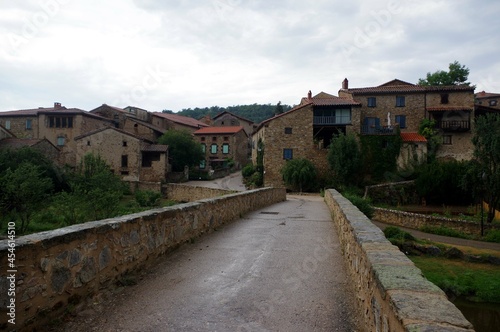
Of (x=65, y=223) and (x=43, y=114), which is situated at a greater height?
(x=43, y=114)

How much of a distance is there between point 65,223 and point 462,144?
4008cm

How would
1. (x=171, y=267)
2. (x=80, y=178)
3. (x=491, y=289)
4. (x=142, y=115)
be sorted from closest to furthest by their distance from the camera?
(x=171, y=267) → (x=491, y=289) → (x=80, y=178) → (x=142, y=115)

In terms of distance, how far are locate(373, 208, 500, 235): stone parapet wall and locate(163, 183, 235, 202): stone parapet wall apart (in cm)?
1347

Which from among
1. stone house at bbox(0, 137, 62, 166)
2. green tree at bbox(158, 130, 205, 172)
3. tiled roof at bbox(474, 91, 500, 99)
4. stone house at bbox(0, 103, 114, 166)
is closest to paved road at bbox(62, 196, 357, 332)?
stone house at bbox(0, 137, 62, 166)

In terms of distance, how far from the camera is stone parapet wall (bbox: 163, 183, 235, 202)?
31.9 m

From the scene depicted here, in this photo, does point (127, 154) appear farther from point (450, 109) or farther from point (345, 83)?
point (450, 109)

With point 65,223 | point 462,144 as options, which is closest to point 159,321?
point 65,223

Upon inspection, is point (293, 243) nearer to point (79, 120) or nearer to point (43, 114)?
point (79, 120)

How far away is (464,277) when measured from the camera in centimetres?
1430

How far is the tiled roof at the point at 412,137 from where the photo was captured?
1500 inches

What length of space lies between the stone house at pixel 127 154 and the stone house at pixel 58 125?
5.92 meters

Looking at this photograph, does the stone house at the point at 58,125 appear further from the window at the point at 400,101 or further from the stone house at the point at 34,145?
the window at the point at 400,101

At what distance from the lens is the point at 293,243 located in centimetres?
810

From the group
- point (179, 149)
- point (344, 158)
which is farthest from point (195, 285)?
point (179, 149)
